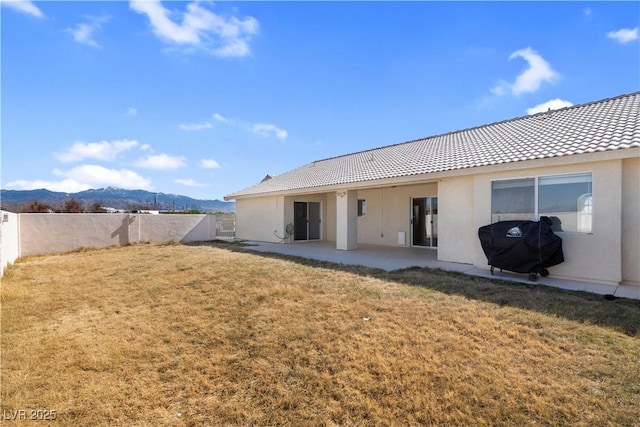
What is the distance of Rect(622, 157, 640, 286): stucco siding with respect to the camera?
22.5 feet

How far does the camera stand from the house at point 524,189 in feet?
22.9

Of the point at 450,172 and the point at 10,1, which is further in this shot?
the point at 450,172

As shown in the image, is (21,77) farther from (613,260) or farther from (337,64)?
(613,260)

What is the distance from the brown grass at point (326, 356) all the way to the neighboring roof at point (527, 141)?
3793 mm

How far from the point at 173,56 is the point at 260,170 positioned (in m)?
22.6

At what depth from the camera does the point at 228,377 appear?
3.73 meters

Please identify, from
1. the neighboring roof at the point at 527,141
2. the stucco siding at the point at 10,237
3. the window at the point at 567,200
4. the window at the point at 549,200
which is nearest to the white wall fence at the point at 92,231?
the stucco siding at the point at 10,237

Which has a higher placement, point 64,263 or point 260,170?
point 260,170

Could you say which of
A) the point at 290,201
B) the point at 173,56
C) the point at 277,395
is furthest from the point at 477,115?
the point at 277,395

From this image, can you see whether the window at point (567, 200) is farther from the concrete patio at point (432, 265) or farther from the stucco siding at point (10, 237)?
the stucco siding at point (10, 237)

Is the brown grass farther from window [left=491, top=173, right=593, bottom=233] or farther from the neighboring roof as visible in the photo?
the neighboring roof

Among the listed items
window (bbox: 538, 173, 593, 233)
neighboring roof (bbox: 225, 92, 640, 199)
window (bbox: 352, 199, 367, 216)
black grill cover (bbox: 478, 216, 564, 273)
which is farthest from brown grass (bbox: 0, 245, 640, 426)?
window (bbox: 352, 199, 367, 216)

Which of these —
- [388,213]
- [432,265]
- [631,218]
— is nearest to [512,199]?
[631,218]

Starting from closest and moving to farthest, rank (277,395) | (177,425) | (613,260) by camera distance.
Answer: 1. (177,425)
2. (277,395)
3. (613,260)
